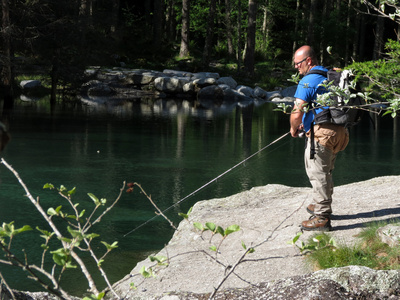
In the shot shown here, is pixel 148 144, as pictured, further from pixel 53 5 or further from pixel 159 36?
pixel 159 36

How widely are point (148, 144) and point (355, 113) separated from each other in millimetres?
9509

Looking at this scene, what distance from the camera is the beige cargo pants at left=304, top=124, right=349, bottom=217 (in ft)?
19.0

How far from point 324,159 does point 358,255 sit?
95 centimetres

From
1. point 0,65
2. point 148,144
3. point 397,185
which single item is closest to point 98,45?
point 0,65

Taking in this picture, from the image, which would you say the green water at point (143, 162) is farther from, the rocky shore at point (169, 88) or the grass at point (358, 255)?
the rocky shore at point (169, 88)

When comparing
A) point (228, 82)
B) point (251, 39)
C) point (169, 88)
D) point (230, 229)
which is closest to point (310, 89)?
point (230, 229)

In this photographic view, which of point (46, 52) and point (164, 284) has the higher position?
point (46, 52)

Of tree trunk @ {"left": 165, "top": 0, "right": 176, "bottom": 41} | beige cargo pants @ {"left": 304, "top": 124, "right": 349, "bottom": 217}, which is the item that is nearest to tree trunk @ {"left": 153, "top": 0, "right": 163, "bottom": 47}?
tree trunk @ {"left": 165, "top": 0, "right": 176, "bottom": 41}

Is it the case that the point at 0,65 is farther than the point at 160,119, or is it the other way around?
the point at 0,65

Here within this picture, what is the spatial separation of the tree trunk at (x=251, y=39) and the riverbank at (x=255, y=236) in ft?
96.3

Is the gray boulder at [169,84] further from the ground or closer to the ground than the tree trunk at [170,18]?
closer to the ground

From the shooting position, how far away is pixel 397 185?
25.5ft

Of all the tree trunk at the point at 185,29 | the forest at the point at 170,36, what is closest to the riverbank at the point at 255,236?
the forest at the point at 170,36

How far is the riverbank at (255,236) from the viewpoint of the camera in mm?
5172
